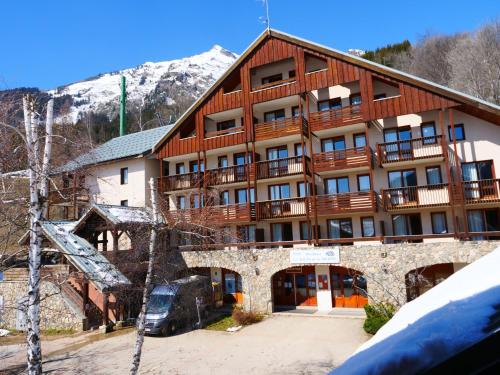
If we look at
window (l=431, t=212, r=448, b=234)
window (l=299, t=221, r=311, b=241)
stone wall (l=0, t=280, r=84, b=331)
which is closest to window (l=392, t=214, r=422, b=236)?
window (l=431, t=212, r=448, b=234)

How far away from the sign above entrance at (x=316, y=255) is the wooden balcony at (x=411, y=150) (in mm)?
6973

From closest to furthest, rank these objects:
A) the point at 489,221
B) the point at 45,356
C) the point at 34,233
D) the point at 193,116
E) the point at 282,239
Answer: the point at 34,233 → the point at 45,356 → the point at 489,221 → the point at 282,239 → the point at 193,116

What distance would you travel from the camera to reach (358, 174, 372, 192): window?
1059 inches

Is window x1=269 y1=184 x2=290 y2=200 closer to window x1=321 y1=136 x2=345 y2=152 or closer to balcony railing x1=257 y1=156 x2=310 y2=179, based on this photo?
balcony railing x1=257 y1=156 x2=310 y2=179

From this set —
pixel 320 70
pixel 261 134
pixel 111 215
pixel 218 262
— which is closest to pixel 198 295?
pixel 218 262

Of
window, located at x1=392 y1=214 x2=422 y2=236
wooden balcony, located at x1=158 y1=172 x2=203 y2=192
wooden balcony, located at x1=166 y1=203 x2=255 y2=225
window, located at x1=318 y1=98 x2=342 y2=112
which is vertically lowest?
window, located at x1=392 y1=214 x2=422 y2=236

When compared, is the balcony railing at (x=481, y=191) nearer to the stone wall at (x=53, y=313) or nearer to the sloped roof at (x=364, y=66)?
the sloped roof at (x=364, y=66)

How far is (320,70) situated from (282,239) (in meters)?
13.0

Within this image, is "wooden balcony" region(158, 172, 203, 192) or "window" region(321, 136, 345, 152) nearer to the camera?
"window" region(321, 136, 345, 152)

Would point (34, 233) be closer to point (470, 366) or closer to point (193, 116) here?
point (470, 366)

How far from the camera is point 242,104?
2994cm

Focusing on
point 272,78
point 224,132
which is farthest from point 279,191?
point 272,78

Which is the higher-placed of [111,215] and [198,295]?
[111,215]

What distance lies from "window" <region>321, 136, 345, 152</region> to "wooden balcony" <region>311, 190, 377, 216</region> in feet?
13.4
